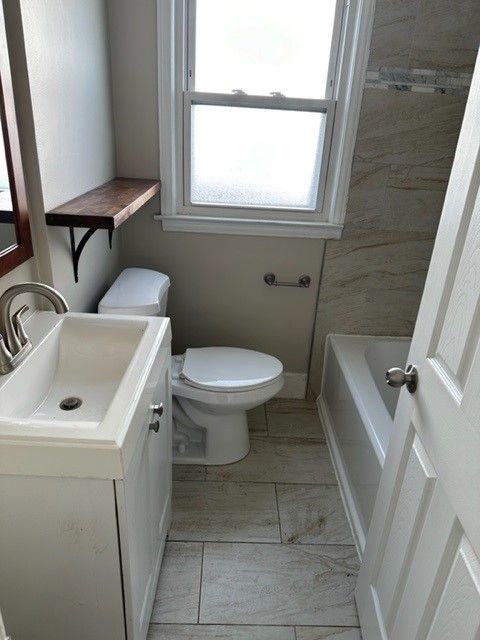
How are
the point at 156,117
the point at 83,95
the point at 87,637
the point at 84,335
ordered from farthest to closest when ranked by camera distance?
1. the point at 156,117
2. the point at 83,95
3. the point at 84,335
4. the point at 87,637

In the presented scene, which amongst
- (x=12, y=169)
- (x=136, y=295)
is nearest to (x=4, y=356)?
(x=12, y=169)

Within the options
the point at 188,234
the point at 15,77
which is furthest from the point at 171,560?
the point at 15,77

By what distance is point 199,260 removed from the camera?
2.23m

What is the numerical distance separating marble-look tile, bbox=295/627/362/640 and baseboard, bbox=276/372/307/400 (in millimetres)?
1213

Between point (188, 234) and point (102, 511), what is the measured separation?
4.87 ft

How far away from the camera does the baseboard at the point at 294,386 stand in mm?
2473

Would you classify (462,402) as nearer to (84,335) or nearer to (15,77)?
(84,335)

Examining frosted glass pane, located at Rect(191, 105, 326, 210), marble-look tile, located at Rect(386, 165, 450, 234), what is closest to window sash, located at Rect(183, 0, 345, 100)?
frosted glass pane, located at Rect(191, 105, 326, 210)

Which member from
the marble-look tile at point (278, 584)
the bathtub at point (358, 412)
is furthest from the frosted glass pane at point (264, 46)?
the marble-look tile at point (278, 584)

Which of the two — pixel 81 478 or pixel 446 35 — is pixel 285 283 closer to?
pixel 446 35

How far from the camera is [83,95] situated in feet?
5.24

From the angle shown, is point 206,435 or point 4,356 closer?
point 4,356

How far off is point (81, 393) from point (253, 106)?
4.79ft

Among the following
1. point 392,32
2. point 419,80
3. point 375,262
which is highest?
point 392,32
